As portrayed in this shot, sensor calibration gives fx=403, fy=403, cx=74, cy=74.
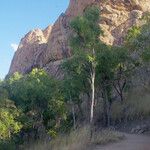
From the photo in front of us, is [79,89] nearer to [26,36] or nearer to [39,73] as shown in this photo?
[39,73]

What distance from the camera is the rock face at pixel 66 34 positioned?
67.0 m

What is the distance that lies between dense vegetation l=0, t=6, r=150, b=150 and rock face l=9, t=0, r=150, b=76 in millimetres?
23573

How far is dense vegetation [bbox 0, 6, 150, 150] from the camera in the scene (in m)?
25.4

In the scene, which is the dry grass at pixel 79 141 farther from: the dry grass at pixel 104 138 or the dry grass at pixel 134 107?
the dry grass at pixel 134 107

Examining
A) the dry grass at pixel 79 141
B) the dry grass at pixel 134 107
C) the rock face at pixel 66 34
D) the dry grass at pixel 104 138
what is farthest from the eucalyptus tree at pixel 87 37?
the rock face at pixel 66 34

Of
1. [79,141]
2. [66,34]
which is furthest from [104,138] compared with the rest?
[66,34]

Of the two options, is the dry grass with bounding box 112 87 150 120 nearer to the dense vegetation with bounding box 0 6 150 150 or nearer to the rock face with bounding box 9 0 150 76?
the dense vegetation with bounding box 0 6 150 150

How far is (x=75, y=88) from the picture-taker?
38375 mm

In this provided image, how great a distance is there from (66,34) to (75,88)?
38.4m

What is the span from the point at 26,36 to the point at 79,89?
2241 inches

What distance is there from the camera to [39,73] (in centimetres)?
3259

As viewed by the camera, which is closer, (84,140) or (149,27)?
(84,140)

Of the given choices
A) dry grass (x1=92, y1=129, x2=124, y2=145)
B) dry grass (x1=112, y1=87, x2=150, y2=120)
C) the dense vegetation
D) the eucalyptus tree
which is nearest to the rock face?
dry grass (x1=112, y1=87, x2=150, y2=120)

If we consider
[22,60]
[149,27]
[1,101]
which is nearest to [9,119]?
[1,101]
